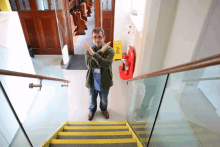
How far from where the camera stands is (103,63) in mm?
2125

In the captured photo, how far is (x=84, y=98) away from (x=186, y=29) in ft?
8.63

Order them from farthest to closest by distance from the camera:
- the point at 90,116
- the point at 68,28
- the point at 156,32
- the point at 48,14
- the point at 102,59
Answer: the point at 68,28
the point at 48,14
the point at 90,116
the point at 156,32
the point at 102,59

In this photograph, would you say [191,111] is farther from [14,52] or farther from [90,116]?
[14,52]

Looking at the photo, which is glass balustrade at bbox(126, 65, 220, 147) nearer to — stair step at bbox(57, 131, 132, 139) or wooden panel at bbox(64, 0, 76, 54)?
stair step at bbox(57, 131, 132, 139)

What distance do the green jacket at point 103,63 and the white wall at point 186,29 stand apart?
95cm

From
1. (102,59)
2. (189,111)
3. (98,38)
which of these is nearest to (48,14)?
(98,38)

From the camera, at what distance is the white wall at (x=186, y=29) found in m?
1.61

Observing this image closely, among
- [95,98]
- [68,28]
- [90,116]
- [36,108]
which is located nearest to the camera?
[36,108]

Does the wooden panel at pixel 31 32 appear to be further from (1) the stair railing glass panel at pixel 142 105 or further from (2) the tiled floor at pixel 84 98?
(1) the stair railing glass panel at pixel 142 105

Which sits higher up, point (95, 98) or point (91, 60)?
point (91, 60)

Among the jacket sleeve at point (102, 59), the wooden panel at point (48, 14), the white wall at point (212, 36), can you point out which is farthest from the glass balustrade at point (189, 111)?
the wooden panel at point (48, 14)

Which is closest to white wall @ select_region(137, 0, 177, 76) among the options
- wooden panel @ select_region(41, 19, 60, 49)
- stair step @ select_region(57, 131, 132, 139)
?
stair step @ select_region(57, 131, 132, 139)

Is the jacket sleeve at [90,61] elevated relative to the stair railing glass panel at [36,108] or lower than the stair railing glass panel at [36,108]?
elevated

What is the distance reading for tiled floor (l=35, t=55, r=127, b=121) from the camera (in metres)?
3.10
